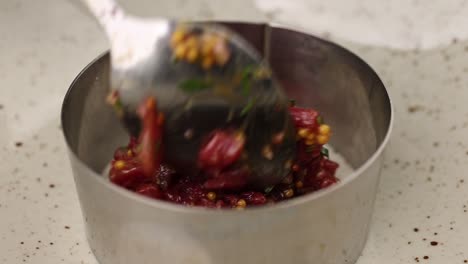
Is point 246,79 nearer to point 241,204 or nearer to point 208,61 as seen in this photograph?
point 208,61

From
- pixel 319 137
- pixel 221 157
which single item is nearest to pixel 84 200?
pixel 221 157

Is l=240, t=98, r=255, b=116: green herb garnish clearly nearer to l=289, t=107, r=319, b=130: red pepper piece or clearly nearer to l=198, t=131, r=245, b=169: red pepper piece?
l=198, t=131, r=245, b=169: red pepper piece

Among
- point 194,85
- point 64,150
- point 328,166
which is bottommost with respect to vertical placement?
point 64,150

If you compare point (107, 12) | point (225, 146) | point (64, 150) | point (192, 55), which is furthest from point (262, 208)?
point (64, 150)

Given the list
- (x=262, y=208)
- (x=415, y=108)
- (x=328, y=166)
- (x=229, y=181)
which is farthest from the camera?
(x=415, y=108)

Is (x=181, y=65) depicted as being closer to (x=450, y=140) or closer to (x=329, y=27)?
(x=450, y=140)

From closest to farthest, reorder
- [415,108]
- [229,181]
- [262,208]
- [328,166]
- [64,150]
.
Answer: [262,208], [229,181], [328,166], [64,150], [415,108]

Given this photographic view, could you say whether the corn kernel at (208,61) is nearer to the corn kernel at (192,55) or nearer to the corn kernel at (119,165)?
the corn kernel at (192,55)
